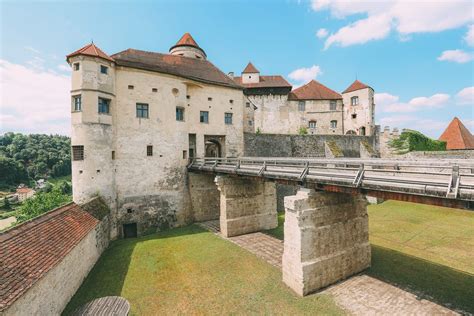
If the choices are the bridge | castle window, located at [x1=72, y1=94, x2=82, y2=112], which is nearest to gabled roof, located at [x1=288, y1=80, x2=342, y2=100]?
the bridge

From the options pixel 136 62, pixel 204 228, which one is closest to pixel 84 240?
pixel 204 228

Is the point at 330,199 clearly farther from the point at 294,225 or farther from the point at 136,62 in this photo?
the point at 136,62

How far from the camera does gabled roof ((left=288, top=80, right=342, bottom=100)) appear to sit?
38.6m

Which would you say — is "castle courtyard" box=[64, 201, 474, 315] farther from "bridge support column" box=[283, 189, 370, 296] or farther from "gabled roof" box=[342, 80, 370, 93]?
"gabled roof" box=[342, 80, 370, 93]

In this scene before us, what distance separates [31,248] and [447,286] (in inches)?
658

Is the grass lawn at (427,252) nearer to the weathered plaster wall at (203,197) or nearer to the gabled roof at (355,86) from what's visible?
the weathered plaster wall at (203,197)

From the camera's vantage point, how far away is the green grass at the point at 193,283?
910cm

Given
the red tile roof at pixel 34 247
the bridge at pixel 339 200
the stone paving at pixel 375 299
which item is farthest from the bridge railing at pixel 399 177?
the red tile roof at pixel 34 247

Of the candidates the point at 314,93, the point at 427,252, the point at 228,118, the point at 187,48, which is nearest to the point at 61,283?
the point at 228,118

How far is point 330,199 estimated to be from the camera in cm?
1046

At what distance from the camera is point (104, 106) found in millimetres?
16906

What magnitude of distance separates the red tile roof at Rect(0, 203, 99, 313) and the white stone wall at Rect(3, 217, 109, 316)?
0.23 meters

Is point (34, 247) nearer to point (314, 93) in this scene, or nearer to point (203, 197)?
point (203, 197)

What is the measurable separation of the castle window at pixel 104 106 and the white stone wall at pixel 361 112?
3459 centimetres
